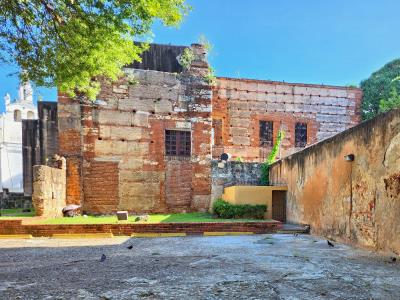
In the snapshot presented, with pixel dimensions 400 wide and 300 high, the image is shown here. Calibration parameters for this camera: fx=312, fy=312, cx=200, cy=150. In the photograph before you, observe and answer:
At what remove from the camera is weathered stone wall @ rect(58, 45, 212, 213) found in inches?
560

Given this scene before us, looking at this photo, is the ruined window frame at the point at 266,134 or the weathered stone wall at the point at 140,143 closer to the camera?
the weathered stone wall at the point at 140,143

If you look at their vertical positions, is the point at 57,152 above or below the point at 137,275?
above

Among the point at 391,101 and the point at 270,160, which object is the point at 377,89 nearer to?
the point at 391,101

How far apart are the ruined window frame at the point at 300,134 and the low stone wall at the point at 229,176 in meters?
6.16

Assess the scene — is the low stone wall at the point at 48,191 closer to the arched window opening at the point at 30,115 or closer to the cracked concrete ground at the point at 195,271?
the cracked concrete ground at the point at 195,271

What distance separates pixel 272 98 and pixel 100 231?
576 inches

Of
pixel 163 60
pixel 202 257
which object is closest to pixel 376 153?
pixel 202 257

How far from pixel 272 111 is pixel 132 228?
1370 centimetres

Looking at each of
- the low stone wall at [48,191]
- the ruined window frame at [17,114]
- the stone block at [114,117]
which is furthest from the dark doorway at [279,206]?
the ruined window frame at [17,114]

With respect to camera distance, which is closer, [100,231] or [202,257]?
[202,257]

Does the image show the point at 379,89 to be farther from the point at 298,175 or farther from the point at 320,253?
the point at 320,253

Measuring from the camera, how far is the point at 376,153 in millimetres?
6742

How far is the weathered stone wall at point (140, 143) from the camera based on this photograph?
14.2 meters

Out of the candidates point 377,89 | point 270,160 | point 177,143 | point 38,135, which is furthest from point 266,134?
point 38,135
